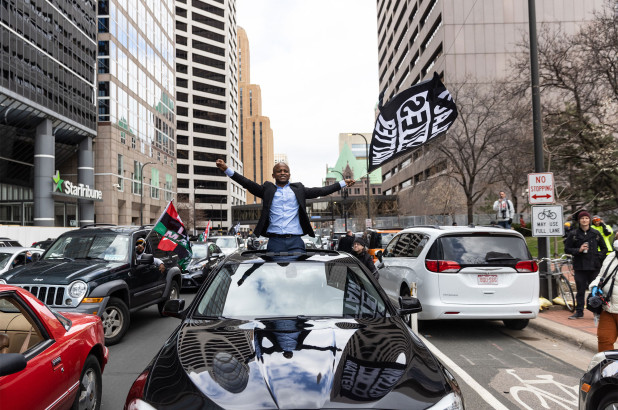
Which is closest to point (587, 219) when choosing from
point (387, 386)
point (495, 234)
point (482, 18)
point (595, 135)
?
point (495, 234)

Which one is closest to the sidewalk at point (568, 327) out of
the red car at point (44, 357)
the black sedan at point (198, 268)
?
the red car at point (44, 357)

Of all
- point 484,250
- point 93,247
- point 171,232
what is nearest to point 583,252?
point 484,250

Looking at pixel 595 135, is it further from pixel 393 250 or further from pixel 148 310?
pixel 148 310

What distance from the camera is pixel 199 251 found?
16.1 m

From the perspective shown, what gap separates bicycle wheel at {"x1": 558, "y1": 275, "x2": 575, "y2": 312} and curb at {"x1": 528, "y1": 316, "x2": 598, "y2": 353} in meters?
1.21

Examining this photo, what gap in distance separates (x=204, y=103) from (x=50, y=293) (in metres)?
104

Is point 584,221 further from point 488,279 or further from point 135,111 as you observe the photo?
point 135,111

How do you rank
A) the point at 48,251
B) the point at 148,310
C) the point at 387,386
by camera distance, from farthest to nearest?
the point at 148,310, the point at 48,251, the point at 387,386

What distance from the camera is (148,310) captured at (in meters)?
11.3

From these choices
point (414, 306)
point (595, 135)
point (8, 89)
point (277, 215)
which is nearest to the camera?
point (414, 306)

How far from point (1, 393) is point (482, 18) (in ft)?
202

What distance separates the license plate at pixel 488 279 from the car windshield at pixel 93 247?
5809 mm

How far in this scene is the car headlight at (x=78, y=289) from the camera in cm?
673

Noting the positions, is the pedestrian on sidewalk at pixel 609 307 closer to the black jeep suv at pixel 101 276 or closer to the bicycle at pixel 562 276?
the bicycle at pixel 562 276
